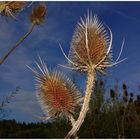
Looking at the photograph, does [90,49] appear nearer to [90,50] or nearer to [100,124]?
[90,50]

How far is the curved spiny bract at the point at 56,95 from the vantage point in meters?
3.53

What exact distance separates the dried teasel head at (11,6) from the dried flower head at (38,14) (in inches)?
14.3

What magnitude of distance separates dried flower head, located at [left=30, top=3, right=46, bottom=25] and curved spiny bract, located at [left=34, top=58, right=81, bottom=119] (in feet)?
2.65

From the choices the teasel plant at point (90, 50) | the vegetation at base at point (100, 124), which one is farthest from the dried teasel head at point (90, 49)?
the vegetation at base at point (100, 124)

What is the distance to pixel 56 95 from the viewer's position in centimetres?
356

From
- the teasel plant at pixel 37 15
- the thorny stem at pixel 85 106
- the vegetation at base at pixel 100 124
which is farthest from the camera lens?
the vegetation at base at pixel 100 124

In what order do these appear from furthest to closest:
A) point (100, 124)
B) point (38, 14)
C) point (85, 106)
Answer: point (100, 124), point (38, 14), point (85, 106)

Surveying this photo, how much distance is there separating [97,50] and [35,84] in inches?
24.7

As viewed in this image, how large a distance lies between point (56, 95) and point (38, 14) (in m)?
1.06

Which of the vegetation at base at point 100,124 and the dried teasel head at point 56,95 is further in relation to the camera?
the vegetation at base at point 100,124

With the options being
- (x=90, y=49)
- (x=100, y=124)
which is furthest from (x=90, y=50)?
(x=100, y=124)

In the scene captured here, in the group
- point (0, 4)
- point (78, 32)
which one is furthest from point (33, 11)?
point (78, 32)

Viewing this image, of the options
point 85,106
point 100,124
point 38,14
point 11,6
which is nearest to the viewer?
point 85,106

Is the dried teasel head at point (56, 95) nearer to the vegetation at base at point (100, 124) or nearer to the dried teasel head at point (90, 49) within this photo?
the dried teasel head at point (90, 49)
